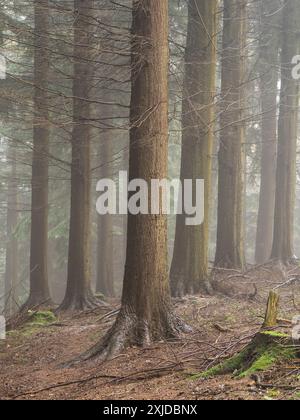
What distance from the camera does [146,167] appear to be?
336 inches

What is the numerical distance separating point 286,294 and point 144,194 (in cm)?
670

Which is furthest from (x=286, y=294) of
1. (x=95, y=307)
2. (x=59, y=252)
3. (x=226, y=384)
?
(x=59, y=252)

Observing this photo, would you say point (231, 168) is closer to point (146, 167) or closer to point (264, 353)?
point (146, 167)

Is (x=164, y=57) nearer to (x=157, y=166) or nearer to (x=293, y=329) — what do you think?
(x=157, y=166)

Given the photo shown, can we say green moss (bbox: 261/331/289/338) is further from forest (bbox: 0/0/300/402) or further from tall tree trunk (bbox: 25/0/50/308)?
tall tree trunk (bbox: 25/0/50/308)

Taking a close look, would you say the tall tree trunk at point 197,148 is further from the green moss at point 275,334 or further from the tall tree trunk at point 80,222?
the green moss at point 275,334

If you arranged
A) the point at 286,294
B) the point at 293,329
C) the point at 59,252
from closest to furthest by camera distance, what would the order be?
the point at 293,329
the point at 286,294
the point at 59,252

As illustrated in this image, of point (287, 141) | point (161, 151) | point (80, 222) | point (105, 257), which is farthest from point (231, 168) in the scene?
point (105, 257)

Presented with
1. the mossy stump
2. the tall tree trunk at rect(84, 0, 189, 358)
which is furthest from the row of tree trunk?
the mossy stump

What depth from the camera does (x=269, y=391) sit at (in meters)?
5.16

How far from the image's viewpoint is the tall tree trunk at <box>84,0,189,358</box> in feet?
28.0

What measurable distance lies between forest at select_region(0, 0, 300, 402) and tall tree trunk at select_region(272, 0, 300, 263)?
0.17 ft

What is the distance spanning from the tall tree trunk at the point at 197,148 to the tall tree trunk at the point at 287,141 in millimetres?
6179

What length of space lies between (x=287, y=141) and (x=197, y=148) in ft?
23.6
